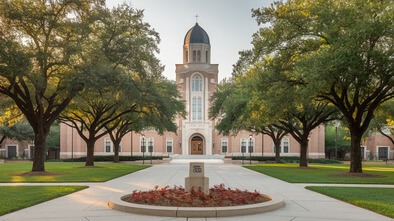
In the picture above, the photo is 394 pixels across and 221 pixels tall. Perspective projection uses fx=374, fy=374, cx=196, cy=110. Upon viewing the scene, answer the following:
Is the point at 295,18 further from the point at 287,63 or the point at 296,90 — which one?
the point at 296,90

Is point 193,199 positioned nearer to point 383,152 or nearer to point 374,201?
point 374,201

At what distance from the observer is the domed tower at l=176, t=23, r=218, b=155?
6381cm

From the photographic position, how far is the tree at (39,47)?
18625mm

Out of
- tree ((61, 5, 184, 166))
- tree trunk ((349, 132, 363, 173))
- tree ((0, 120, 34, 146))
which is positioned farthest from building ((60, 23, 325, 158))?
tree trunk ((349, 132, 363, 173))

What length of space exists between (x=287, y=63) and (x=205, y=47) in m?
44.9

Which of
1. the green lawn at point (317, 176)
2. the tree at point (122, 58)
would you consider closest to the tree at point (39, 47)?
the tree at point (122, 58)

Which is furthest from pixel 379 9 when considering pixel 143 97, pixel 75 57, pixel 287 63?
pixel 75 57

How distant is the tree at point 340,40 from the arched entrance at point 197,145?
139ft

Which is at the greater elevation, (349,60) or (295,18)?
(295,18)

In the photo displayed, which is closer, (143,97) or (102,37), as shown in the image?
(102,37)

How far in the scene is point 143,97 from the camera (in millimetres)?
24484

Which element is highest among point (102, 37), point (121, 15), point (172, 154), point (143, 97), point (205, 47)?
point (205, 47)

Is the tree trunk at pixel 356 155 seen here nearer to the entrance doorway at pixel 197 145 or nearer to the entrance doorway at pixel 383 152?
the entrance doorway at pixel 197 145

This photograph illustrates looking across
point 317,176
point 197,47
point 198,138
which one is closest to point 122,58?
point 317,176
